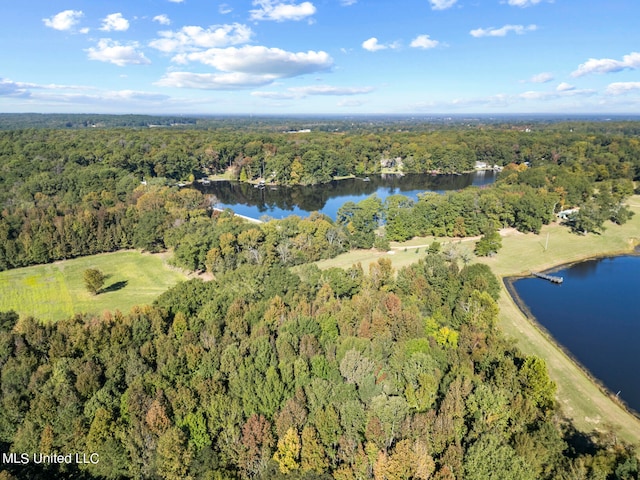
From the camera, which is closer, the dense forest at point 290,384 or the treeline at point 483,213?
the dense forest at point 290,384

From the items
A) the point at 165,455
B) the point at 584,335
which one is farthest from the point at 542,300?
the point at 165,455

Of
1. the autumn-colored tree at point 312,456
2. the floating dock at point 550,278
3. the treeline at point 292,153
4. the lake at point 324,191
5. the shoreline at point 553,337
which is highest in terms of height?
the treeline at point 292,153

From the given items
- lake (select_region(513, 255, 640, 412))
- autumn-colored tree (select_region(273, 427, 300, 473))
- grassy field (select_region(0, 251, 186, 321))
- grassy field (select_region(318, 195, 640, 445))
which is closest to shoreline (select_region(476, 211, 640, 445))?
grassy field (select_region(318, 195, 640, 445))

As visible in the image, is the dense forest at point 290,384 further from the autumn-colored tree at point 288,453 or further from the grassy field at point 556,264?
the grassy field at point 556,264

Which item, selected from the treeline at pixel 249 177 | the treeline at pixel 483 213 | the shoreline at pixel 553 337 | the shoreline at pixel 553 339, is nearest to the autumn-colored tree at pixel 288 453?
the shoreline at pixel 553 339

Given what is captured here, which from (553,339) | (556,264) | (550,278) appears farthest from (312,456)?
(556,264)

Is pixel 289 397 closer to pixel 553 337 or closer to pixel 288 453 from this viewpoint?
pixel 288 453
